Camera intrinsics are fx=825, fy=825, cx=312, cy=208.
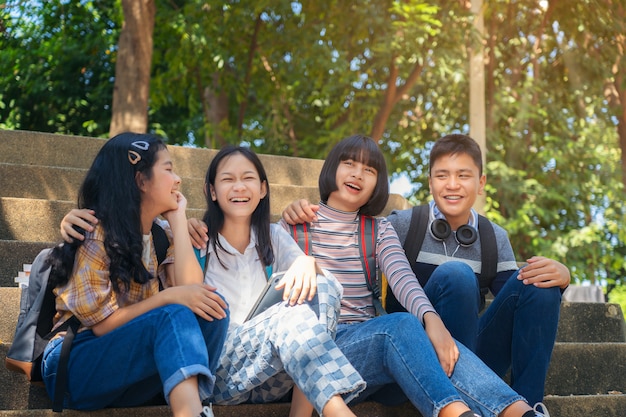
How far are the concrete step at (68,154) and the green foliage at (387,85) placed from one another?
3.24 meters

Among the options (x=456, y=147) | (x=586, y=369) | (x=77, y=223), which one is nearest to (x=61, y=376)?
(x=77, y=223)

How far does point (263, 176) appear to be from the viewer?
→ 3396 millimetres

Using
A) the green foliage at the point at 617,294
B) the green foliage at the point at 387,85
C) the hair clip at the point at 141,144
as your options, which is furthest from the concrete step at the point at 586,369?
the green foliage at the point at 617,294

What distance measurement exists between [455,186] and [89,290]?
1.70m

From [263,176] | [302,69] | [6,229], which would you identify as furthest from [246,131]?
[263,176]

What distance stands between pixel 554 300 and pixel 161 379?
5.12 ft

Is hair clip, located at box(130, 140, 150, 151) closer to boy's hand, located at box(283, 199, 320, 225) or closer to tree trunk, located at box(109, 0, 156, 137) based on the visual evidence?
boy's hand, located at box(283, 199, 320, 225)

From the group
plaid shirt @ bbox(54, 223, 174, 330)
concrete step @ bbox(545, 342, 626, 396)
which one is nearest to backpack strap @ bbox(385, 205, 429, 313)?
concrete step @ bbox(545, 342, 626, 396)

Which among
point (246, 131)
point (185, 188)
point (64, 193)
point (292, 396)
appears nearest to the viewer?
point (292, 396)

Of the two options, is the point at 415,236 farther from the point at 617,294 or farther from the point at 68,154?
the point at 617,294

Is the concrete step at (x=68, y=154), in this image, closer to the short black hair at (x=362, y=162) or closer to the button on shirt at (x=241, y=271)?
the short black hair at (x=362, y=162)

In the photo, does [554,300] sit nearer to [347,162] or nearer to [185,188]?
[347,162]

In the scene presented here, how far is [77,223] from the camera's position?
2779mm

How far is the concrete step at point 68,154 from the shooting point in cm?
562
